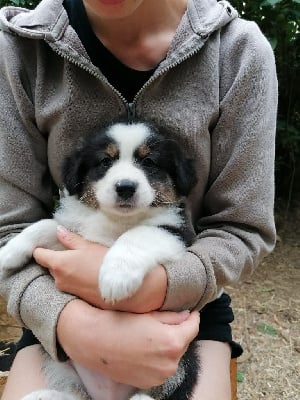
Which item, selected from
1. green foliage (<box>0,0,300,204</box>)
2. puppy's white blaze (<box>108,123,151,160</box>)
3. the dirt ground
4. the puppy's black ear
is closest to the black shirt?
puppy's white blaze (<box>108,123,151,160</box>)

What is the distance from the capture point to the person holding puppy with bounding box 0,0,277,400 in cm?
180

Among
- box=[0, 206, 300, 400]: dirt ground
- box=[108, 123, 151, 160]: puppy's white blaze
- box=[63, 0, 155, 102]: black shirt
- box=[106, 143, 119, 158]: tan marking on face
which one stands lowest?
box=[0, 206, 300, 400]: dirt ground

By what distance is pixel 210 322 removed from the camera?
2.07 metres

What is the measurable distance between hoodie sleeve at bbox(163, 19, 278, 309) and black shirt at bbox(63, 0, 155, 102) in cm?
27

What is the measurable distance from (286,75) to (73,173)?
311 cm

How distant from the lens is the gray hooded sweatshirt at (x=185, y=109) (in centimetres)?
193

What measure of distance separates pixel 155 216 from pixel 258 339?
1808 mm

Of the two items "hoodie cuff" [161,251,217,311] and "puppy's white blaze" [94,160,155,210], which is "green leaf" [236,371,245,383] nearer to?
"hoodie cuff" [161,251,217,311]

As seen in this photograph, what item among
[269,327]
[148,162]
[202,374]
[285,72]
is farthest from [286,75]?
[202,374]

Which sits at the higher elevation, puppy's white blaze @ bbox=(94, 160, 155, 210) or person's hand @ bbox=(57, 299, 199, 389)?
puppy's white blaze @ bbox=(94, 160, 155, 210)

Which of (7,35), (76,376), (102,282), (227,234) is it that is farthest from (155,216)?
(7,35)

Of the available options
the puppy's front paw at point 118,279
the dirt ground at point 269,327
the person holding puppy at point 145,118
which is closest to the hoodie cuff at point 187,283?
the person holding puppy at point 145,118

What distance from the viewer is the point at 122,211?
6.15 feet

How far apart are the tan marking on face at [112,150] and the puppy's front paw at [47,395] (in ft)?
2.37
